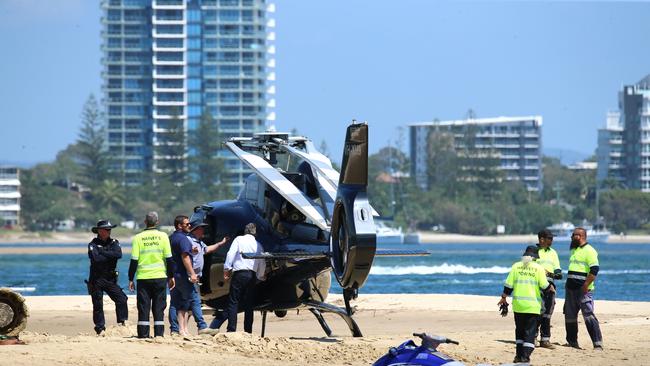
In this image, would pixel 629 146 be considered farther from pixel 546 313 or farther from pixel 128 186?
pixel 546 313

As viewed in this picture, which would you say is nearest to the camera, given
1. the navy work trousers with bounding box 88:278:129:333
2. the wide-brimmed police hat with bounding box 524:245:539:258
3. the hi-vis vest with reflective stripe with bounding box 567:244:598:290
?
the wide-brimmed police hat with bounding box 524:245:539:258

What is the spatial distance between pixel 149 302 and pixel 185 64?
6585 inches

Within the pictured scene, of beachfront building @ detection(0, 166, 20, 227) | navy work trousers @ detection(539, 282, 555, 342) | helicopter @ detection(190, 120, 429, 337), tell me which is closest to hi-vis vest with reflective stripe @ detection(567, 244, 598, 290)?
navy work trousers @ detection(539, 282, 555, 342)

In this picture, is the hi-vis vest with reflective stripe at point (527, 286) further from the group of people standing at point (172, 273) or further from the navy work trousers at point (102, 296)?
the navy work trousers at point (102, 296)

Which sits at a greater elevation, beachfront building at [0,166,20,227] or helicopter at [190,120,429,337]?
helicopter at [190,120,429,337]

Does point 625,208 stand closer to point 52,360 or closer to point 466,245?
point 466,245

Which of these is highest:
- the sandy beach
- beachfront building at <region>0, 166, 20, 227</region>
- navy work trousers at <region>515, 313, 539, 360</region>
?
navy work trousers at <region>515, 313, 539, 360</region>

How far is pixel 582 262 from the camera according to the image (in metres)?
19.0

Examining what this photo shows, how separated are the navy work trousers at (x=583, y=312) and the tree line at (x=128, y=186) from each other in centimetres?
12597

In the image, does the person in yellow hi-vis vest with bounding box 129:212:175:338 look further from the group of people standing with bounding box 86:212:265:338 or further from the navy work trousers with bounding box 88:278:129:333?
the navy work trousers with bounding box 88:278:129:333

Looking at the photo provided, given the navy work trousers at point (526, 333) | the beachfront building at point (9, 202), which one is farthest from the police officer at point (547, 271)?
the beachfront building at point (9, 202)

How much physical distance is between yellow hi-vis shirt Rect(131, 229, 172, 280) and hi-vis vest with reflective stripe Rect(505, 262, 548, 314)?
430 centimetres

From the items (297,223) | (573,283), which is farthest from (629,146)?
(297,223)

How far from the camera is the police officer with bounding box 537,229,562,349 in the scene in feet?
61.9
